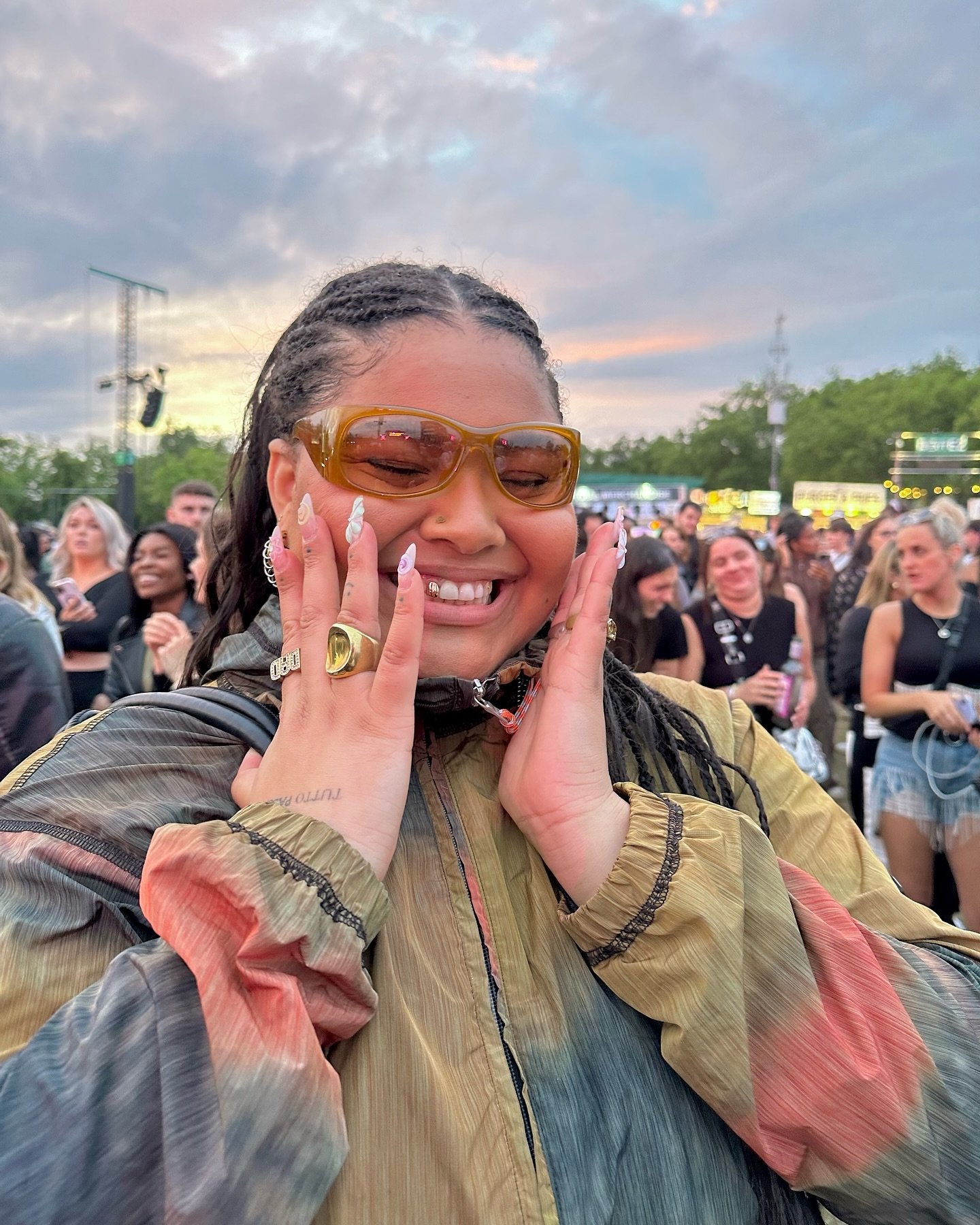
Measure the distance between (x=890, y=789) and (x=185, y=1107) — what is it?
4.30m

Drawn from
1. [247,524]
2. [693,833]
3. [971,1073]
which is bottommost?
[971,1073]

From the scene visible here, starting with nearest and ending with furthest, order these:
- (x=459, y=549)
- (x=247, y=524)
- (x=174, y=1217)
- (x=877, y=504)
→ 1. (x=174, y=1217)
2. (x=459, y=549)
3. (x=247, y=524)
4. (x=877, y=504)

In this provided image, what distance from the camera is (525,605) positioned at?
4.57ft

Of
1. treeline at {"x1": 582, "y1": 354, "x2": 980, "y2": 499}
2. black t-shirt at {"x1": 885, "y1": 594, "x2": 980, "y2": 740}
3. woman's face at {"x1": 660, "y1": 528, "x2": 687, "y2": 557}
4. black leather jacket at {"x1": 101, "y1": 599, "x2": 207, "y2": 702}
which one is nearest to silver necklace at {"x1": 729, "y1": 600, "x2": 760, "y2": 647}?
black t-shirt at {"x1": 885, "y1": 594, "x2": 980, "y2": 740}

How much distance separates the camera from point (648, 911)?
1093 millimetres

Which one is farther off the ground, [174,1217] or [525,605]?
[525,605]

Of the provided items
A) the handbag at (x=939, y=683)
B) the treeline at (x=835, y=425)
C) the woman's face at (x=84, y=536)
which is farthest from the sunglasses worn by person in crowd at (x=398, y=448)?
the treeline at (x=835, y=425)

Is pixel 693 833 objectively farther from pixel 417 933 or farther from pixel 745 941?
pixel 417 933

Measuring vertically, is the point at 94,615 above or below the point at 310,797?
below

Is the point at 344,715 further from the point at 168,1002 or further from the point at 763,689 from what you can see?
the point at 763,689

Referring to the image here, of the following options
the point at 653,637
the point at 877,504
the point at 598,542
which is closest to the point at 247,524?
the point at 598,542

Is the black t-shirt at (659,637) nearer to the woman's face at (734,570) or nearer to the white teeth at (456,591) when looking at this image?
the woman's face at (734,570)

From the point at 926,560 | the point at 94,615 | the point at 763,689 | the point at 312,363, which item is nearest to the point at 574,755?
the point at 312,363

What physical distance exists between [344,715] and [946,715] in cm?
398
